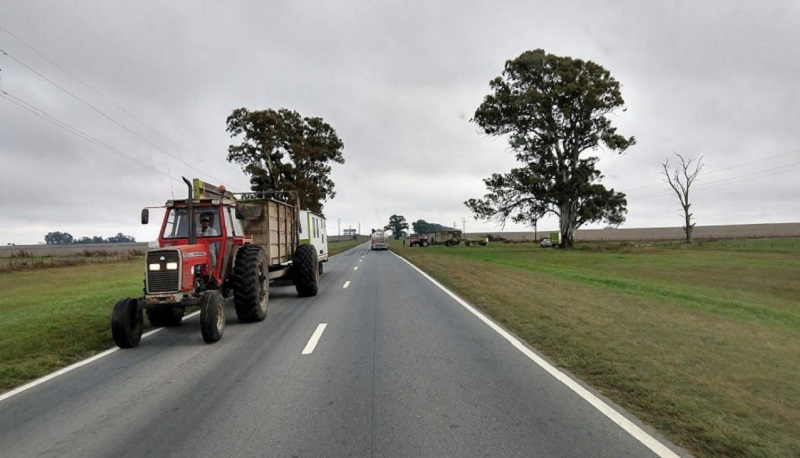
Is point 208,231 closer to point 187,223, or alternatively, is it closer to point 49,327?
point 187,223

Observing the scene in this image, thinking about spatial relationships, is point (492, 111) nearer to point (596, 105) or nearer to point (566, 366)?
point (596, 105)

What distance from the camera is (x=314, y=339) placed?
27.9ft

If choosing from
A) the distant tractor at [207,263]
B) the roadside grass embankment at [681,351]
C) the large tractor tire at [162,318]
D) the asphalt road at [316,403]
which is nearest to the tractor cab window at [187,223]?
the distant tractor at [207,263]

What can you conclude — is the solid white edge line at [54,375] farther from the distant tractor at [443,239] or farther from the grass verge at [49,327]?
the distant tractor at [443,239]

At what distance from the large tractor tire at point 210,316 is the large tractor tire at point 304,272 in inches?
235

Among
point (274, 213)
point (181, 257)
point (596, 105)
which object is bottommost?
point (181, 257)

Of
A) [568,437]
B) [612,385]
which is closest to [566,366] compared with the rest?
[612,385]

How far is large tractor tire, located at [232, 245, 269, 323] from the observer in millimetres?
10031

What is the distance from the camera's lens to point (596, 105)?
45844 mm

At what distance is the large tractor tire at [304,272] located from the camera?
14648mm

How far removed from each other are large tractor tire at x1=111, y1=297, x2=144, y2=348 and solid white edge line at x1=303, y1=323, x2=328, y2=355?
10.0 ft

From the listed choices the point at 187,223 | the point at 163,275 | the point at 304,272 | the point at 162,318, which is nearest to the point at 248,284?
the point at 187,223

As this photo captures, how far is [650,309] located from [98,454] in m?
11.1

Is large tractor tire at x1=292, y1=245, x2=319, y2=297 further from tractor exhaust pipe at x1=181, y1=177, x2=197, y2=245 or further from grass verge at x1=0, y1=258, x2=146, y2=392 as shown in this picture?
tractor exhaust pipe at x1=181, y1=177, x2=197, y2=245
